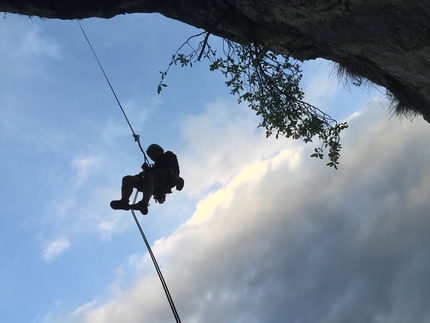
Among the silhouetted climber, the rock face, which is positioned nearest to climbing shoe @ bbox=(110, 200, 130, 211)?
the silhouetted climber

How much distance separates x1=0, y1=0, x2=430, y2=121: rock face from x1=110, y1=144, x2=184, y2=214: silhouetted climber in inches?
125

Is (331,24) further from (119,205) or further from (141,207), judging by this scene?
(119,205)

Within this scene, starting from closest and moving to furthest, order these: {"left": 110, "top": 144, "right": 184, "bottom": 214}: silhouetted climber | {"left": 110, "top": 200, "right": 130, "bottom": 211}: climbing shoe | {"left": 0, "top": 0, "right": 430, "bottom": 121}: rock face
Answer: {"left": 0, "top": 0, "right": 430, "bottom": 121}: rock face
{"left": 110, "top": 200, "right": 130, "bottom": 211}: climbing shoe
{"left": 110, "top": 144, "right": 184, "bottom": 214}: silhouetted climber

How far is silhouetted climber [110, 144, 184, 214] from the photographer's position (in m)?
8.55

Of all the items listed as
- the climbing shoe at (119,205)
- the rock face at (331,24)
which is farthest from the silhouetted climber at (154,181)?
the rock face at (331,24)

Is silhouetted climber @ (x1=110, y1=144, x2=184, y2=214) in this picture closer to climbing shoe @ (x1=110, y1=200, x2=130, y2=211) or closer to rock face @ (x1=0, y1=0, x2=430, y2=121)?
climbing shoe @ (x1=110, y1=200, x2=130, y2=211)

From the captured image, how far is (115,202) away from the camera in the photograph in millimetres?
8430

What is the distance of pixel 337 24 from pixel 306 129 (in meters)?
4.00

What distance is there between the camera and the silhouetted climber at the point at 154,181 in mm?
8555

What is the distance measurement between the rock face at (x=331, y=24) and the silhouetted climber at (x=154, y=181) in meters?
3.18

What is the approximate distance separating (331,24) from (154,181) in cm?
489

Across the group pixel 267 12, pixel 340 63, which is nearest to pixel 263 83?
pixel 340 63

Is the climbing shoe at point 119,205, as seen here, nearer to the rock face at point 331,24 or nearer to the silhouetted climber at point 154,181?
the silhouetted climber at point 154,181

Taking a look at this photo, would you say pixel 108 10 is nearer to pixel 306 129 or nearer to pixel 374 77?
pixel 306 129
